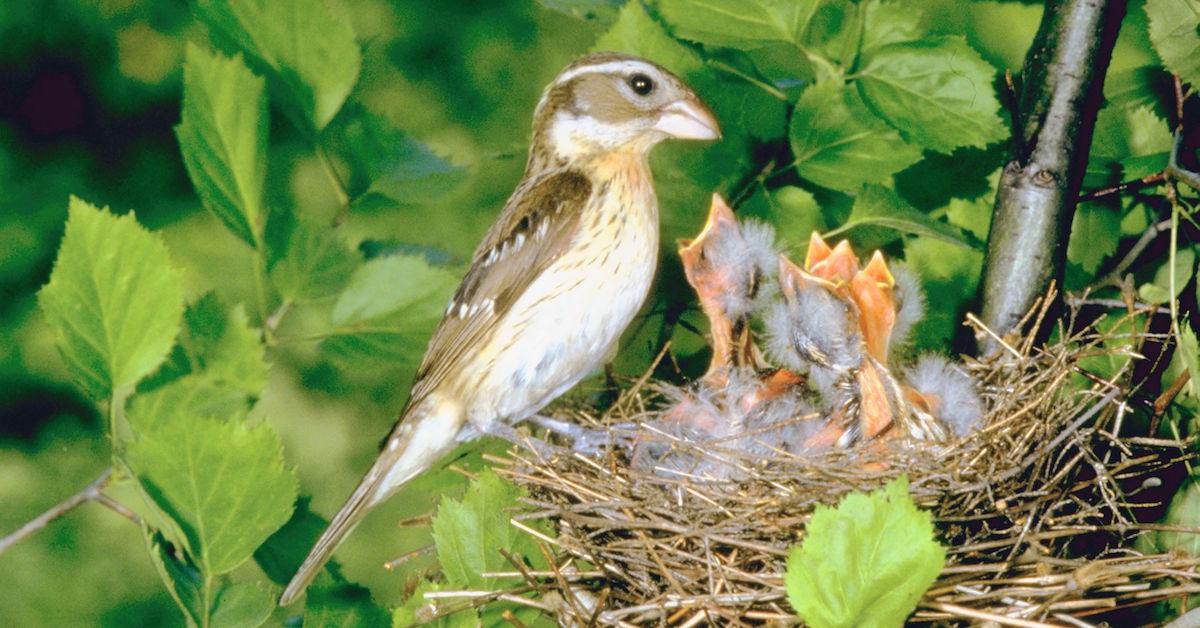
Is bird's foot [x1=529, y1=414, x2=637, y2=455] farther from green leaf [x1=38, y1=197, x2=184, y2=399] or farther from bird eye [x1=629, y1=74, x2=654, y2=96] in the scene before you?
green leaf [x1=38, y1=197, x2=184, y2=399]

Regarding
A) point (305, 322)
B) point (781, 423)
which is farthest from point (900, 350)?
point (305, 322)

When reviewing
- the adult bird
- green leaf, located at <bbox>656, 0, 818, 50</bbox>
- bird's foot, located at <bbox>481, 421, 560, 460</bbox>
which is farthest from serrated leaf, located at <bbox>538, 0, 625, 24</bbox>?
bird's foot, located at <bbox>481, 421, 560, 460</bbox>

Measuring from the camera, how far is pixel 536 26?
12.5 ft

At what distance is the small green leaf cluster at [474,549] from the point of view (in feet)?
6.42

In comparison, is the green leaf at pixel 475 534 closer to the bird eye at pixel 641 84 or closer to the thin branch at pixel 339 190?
the thin branch at pixel 339 190

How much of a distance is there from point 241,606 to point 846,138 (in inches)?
51.3

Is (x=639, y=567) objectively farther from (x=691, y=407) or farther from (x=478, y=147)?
(x=478, y=147)

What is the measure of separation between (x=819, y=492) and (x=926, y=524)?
543mm

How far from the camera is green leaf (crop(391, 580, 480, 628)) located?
6.25ft

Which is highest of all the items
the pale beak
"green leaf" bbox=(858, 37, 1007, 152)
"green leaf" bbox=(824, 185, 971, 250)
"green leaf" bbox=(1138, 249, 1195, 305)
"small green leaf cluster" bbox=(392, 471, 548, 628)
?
"green leaf" bbox=(858, 37, 1007, 152)

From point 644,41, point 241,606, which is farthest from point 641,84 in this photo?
point 241,606

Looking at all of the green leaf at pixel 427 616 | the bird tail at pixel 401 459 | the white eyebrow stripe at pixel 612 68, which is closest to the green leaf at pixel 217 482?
the green leaf at pixel 427 616

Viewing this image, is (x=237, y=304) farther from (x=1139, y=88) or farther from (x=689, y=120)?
(x=1139, y=88)

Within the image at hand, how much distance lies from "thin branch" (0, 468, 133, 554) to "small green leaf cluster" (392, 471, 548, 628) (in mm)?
451
